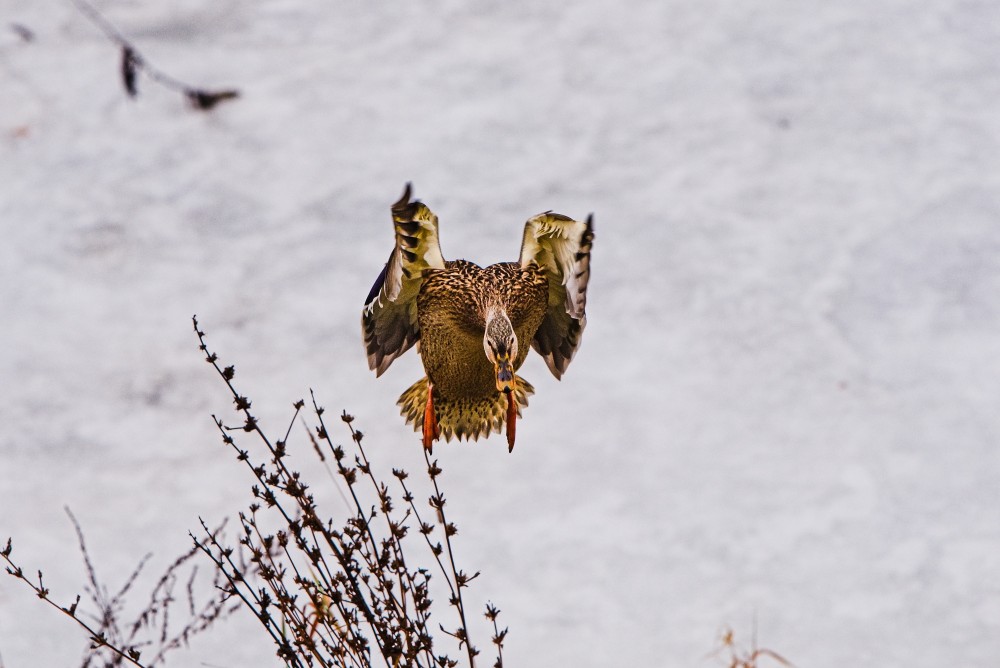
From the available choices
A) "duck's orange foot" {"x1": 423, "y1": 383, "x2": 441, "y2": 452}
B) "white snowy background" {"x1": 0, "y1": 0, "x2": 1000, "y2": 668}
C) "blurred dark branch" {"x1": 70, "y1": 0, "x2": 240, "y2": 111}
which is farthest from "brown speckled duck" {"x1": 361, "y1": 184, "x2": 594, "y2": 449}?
"blurred dark branch" {"x1": 70, "y1": 0, "x2": 240, "y2": 111}

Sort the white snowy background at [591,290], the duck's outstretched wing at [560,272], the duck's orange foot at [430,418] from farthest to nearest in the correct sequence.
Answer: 1. the white snowy background at [591,290]
2. the duck's orange foot at [430,418]
3. the duck's outstretched wing at [560,272]

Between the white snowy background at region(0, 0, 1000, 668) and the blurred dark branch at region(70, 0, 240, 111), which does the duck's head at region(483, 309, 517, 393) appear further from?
the blurred dark branch at region(70, 0, 240, 111)

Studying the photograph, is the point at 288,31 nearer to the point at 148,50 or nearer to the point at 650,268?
the point at 148,50

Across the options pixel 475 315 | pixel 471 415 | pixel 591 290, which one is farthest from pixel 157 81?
pixel 475 315

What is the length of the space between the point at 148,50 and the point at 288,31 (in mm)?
812

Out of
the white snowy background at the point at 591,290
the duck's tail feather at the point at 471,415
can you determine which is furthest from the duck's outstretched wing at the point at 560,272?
the white snowy background at the point at 591,290

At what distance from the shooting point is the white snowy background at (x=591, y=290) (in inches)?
163

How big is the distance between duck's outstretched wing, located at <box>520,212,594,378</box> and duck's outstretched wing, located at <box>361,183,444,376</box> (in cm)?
25

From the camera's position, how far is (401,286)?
114 inches

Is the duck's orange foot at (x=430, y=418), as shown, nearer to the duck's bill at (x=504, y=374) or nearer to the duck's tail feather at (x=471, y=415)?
the duck's tail feather at (x=471, y=415)

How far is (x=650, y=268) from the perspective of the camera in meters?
5.43

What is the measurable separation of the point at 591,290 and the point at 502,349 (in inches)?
103

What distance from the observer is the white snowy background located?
4129 mm

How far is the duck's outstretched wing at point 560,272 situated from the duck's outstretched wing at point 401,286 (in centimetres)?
25
